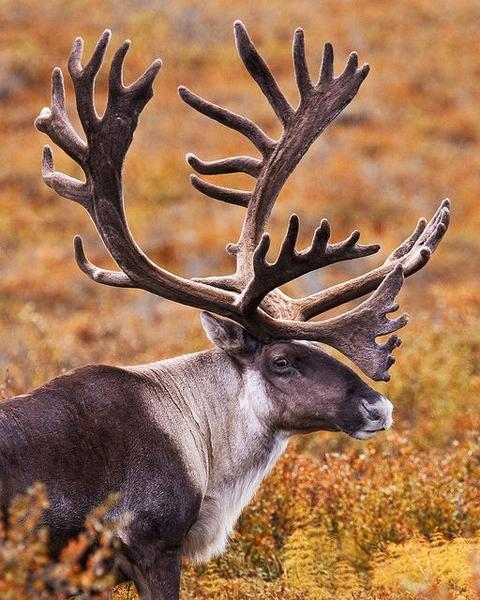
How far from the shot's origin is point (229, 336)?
5359 millimetres

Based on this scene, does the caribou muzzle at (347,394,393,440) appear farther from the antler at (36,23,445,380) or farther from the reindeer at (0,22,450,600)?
the antler at (36,23,445,380)

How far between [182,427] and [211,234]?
39.7ft

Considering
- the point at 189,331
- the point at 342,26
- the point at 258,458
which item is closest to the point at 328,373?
the point at 258,458

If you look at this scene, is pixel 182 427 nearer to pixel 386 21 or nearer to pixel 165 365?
pixel 165 365

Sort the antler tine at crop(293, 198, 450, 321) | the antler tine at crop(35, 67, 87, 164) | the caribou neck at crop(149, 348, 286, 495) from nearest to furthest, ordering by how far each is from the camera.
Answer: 1. the caribou neck at crop(149, 348, 286, 495)
2. the antler tine at crop(35, 67, 87, 164)
3. the antler tine at crop(293, 198, 450, 321)

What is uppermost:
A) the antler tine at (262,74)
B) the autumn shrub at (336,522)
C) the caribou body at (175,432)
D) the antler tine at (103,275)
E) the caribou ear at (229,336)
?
the antler tine at (262,74)

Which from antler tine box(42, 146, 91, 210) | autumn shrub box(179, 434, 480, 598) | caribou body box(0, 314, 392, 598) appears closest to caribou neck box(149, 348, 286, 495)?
caribou body box(0, 314, 392, 598)

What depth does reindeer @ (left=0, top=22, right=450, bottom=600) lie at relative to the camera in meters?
4.62

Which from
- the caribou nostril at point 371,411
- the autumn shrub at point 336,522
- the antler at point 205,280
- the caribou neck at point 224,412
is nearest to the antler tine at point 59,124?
the antler at point 205,280

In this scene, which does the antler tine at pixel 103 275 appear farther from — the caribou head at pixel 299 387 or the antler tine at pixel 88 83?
the antler tine at pixel 88 83

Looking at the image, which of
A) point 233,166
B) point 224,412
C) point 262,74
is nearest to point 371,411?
point 224,412

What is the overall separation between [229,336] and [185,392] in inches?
14.2

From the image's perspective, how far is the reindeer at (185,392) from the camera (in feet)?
15.1

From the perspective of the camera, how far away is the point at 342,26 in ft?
92.2
